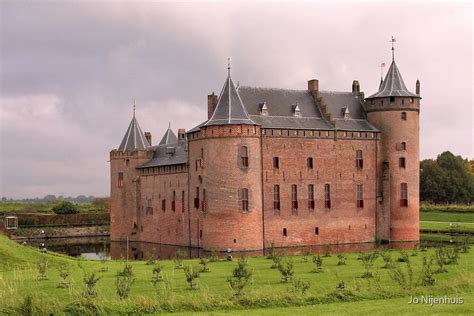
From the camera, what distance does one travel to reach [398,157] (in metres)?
39.0

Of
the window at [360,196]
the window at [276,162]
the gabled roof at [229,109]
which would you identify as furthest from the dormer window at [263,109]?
the window at [360,196]

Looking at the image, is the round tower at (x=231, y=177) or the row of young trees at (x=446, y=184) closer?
the round tower at (x=231, y=177)

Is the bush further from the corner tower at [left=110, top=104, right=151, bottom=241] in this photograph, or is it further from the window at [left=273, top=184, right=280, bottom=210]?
the window at [left=273, top=184, right=280, bottom=210]

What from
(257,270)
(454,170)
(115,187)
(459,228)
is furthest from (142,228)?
(454,170)

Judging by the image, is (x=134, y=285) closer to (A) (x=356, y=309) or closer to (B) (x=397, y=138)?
(A) (x=356, y=309)

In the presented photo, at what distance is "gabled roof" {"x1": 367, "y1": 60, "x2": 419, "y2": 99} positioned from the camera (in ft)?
128

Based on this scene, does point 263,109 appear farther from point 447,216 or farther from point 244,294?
point 447,216

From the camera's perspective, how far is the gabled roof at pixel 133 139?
46.0 metres

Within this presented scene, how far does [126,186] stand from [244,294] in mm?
32452

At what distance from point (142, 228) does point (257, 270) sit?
25401 millimetres

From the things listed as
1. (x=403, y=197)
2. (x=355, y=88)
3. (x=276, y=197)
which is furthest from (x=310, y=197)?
(x=355, y=88)

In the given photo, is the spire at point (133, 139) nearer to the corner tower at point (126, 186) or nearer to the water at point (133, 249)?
the corner tower at point (126, 186)

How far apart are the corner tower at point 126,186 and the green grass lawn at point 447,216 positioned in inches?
975

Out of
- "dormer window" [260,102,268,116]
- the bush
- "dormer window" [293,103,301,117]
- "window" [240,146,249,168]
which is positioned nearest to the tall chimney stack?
"dormer window" [260,102,268,116]
